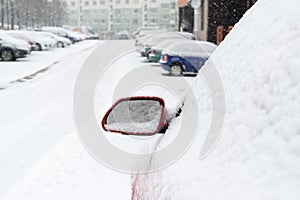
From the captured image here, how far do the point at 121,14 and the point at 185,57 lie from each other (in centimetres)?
7742

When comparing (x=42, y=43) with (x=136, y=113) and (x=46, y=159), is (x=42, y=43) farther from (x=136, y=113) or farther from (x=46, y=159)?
(x=136, y=113)

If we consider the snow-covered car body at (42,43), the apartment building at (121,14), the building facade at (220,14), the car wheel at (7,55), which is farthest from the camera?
the apartment building at (121,14)

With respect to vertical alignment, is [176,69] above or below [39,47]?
below

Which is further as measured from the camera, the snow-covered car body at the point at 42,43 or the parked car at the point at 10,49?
the snow-covered car body at the point at 42,43

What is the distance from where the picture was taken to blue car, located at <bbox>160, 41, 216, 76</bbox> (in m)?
15.4

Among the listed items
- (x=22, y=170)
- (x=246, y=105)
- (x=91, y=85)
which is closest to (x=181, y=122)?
(x=246, y=105)

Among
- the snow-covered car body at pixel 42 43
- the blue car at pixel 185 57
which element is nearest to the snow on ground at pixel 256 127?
the blue car at pixel 185 57

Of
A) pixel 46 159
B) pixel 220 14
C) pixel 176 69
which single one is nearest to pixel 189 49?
pixel 176 69

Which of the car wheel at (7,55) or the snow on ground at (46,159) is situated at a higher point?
the car wheel at (7,55)

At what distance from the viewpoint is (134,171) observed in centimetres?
256

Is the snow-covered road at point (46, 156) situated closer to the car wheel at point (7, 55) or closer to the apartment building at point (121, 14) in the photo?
the car wheel at point (7, 55)

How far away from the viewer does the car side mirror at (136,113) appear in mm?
2700

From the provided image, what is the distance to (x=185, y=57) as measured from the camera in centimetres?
1556

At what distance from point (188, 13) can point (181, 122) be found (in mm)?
34554
